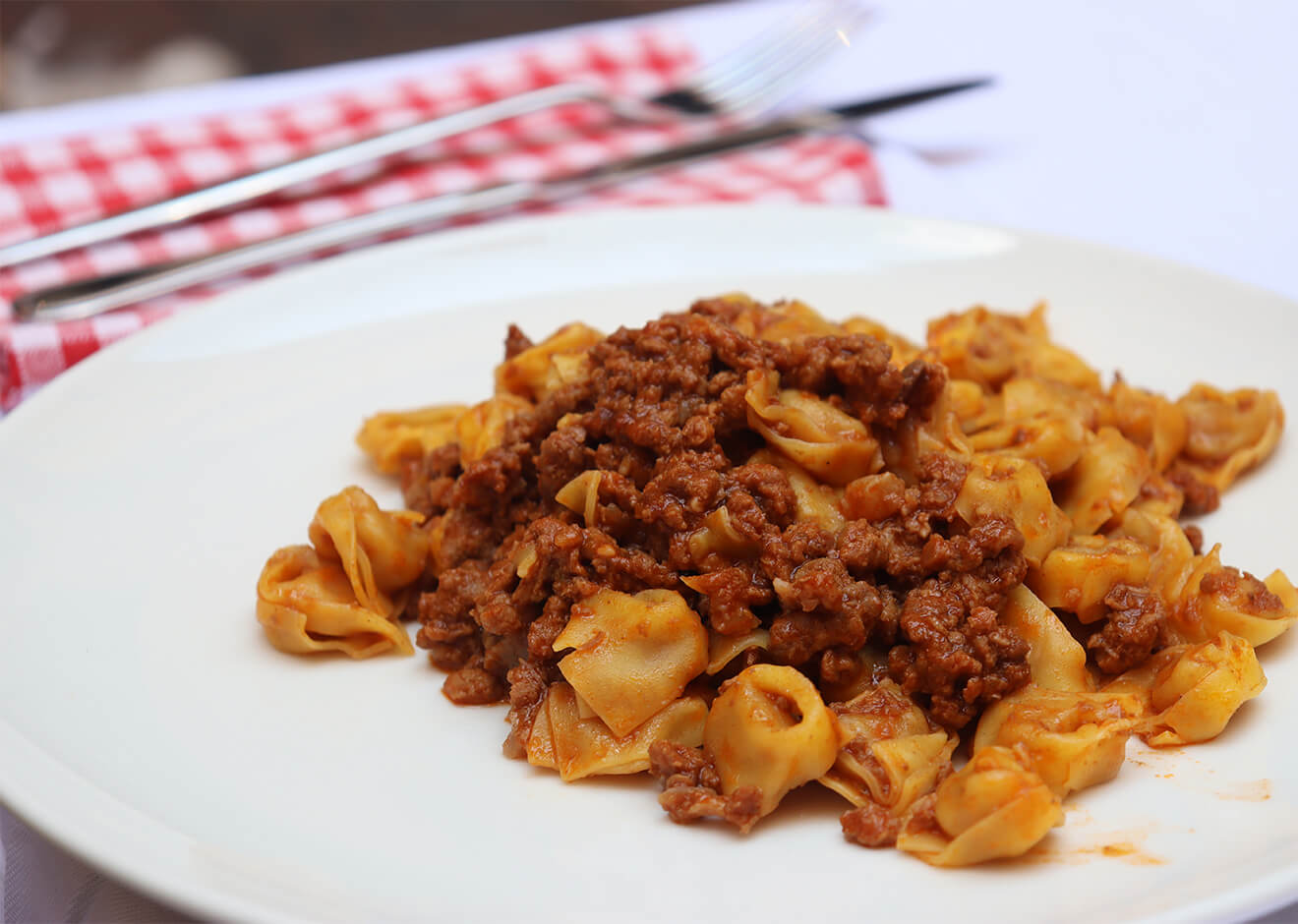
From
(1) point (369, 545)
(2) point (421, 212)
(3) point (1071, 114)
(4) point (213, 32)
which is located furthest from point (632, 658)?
(4) point (213, 32)

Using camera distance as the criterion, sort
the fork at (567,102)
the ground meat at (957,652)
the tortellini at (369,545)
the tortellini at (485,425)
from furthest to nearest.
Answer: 1. the fork at (567,102)
2. the tortellini at (485,425)
3. the tortellini at (369,545)
4. the ground meat at (957,652)

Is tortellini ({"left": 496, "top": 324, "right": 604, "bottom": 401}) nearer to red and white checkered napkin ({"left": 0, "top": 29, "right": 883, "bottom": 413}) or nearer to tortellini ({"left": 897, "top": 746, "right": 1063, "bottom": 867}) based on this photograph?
tortellini ({"left": 897, "top": 746, "right": 1063, "bottom": 867})

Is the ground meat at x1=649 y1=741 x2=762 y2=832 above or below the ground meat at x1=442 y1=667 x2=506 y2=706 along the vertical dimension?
above

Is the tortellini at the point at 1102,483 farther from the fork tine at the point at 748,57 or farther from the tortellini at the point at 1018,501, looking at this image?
the fork tine at the point at 748,57

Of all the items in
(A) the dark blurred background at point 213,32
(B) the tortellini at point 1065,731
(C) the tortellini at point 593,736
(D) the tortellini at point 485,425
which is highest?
(D) the tortellini at point 485,425

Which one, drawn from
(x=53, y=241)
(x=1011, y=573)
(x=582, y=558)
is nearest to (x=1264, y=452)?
(x=1011, y=573)

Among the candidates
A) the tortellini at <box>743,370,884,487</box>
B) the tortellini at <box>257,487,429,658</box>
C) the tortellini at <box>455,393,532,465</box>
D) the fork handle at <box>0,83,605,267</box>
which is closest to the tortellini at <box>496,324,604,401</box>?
the tortellini at <box>455,393,532,465</box>

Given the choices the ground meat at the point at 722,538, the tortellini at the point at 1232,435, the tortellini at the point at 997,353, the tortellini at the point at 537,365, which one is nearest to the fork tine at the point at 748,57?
the tortellini at the point at 997,353

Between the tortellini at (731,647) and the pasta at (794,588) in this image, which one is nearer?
the pasta at (794,588)
